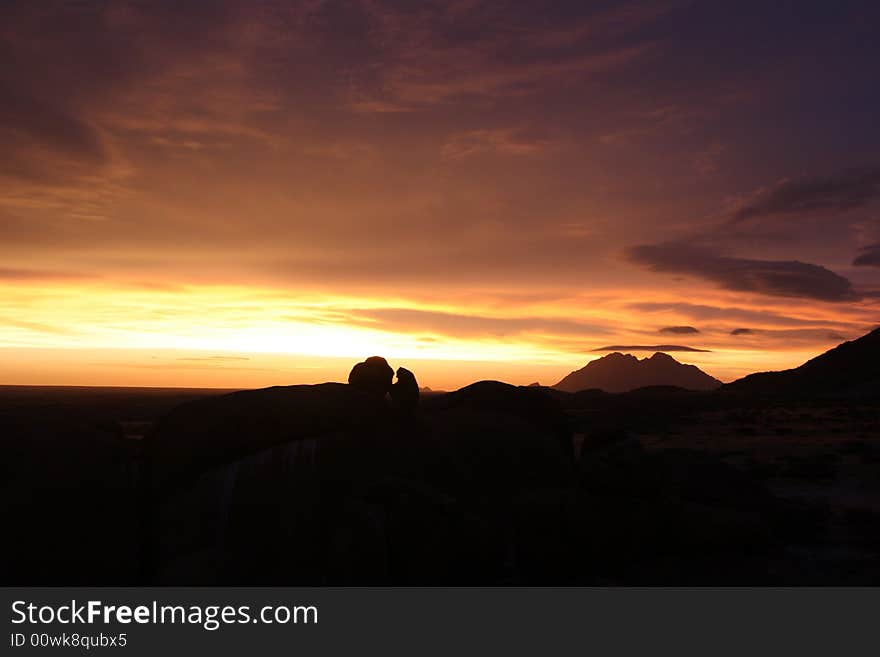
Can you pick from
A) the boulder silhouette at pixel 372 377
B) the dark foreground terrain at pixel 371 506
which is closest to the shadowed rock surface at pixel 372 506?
the dark foreground terrain at pixel 371 506

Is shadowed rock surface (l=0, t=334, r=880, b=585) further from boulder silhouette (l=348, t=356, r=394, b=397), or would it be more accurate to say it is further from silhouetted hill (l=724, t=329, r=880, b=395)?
silhouetted hill (l=724, t=329, r=880, b=395)

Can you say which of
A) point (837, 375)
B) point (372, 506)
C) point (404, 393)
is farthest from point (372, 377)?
point (837, 375)

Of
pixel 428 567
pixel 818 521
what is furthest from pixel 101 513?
pixel 818 521

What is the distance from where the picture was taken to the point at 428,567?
563 inches

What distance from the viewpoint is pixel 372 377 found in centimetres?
1903

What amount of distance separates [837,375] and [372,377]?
16227cm

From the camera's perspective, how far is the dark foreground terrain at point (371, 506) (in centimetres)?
1373

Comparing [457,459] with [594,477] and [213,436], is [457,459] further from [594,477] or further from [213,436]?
[213,436]

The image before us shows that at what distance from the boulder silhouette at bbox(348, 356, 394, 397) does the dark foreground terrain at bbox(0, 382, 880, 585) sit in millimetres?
667

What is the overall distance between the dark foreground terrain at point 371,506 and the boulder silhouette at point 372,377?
0.67 meters

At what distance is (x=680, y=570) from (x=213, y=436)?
39.9ft

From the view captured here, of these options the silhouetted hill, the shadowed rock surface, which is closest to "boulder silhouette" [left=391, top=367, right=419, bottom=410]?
the shadowed rock surface

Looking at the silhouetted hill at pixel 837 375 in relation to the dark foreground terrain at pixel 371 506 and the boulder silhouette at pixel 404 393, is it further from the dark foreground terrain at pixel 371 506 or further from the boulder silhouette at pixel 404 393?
the boulder silhouette at pixel 404 393

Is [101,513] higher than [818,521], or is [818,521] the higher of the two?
[101,513]
